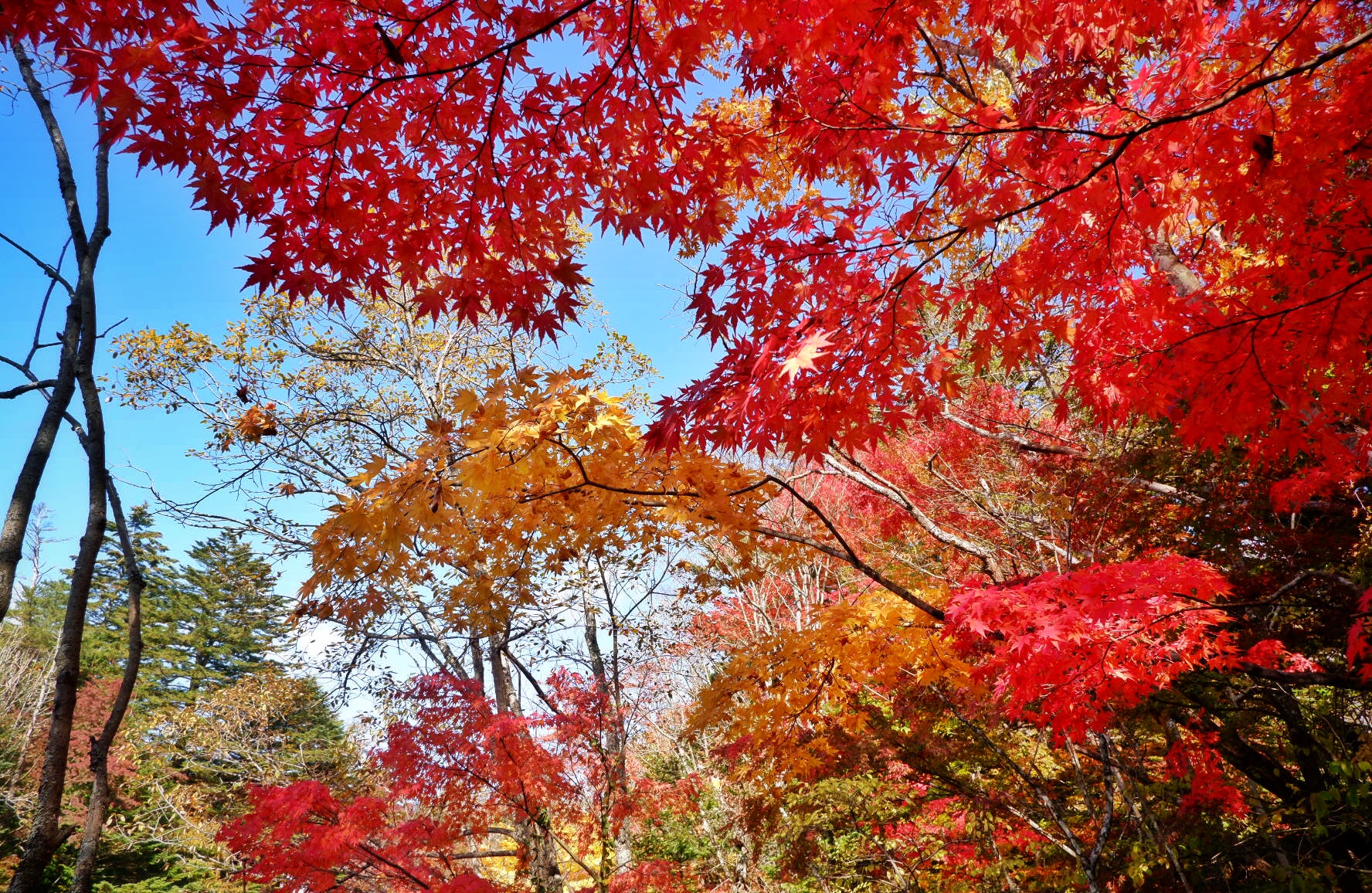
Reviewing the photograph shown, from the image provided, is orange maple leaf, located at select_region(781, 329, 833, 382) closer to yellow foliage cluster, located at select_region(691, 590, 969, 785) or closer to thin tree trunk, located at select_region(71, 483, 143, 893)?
yellow foliage cluster, located at select_region(691, 590, 969, 785)

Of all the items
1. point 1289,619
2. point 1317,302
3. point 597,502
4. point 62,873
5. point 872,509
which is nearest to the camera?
point 1317,302

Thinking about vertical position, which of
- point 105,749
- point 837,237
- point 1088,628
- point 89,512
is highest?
point 837,237

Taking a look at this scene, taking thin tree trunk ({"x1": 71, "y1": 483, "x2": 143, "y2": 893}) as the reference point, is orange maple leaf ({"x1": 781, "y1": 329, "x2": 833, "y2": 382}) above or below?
above

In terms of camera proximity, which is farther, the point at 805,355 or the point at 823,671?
the point at 823,671

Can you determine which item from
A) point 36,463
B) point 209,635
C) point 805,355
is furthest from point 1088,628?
point 209,635

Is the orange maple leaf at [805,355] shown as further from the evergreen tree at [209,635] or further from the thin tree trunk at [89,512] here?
the evergreen tree at [209,635]

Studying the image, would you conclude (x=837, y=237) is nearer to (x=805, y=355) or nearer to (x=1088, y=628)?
(x=805, y=355)

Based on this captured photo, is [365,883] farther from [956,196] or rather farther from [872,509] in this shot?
[956,196]

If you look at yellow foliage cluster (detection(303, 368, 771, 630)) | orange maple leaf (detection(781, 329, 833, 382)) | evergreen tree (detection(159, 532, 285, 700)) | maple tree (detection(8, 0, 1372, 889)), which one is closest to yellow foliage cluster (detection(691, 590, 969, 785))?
maple tree (detection(8, 0, 1372, 889))

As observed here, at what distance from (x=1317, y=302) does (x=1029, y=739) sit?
4976mm

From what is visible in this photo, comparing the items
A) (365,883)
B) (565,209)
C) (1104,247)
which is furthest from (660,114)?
(365,883)

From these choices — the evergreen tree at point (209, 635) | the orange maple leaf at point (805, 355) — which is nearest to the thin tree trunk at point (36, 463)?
the orange maple leaf at point (805, 355)

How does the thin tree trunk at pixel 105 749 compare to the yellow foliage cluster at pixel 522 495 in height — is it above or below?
below

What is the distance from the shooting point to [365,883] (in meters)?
8.57
